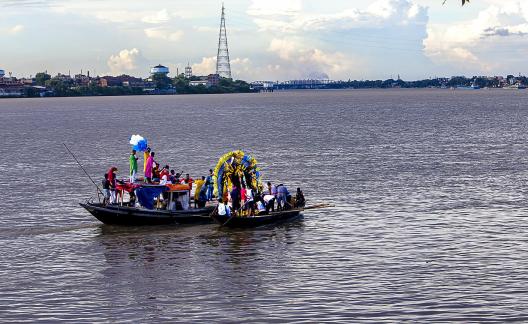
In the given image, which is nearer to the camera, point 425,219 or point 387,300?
point 387,300

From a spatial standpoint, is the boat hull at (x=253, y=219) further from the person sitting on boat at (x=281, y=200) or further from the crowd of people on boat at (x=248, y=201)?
the person sitting on boat at (x=281, y=200)

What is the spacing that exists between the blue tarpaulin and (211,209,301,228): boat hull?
3069 mm

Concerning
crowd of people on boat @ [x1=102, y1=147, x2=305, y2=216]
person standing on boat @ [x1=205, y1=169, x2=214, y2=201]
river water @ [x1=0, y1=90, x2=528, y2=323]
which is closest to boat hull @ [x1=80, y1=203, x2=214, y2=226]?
river water @ [x1=0, y1=90, x2=528, y2=323]

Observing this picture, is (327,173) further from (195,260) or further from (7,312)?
(7,312)

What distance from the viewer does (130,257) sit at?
3603cm

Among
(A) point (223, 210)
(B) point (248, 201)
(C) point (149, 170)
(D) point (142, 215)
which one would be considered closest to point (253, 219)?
(B) point (248, 201)

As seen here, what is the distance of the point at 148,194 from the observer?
41656 millimetres

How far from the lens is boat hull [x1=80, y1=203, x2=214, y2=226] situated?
41.3 m

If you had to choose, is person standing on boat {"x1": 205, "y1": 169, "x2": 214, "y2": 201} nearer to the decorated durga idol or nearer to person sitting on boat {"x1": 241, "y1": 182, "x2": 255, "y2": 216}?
the decorated durga idol

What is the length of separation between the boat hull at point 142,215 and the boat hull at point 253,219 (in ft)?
5.03

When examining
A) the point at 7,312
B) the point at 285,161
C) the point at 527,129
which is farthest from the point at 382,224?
the point at 527,129

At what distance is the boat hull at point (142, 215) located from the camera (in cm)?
4128

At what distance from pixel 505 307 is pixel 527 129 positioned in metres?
96.1

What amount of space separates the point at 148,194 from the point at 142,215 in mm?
1038
